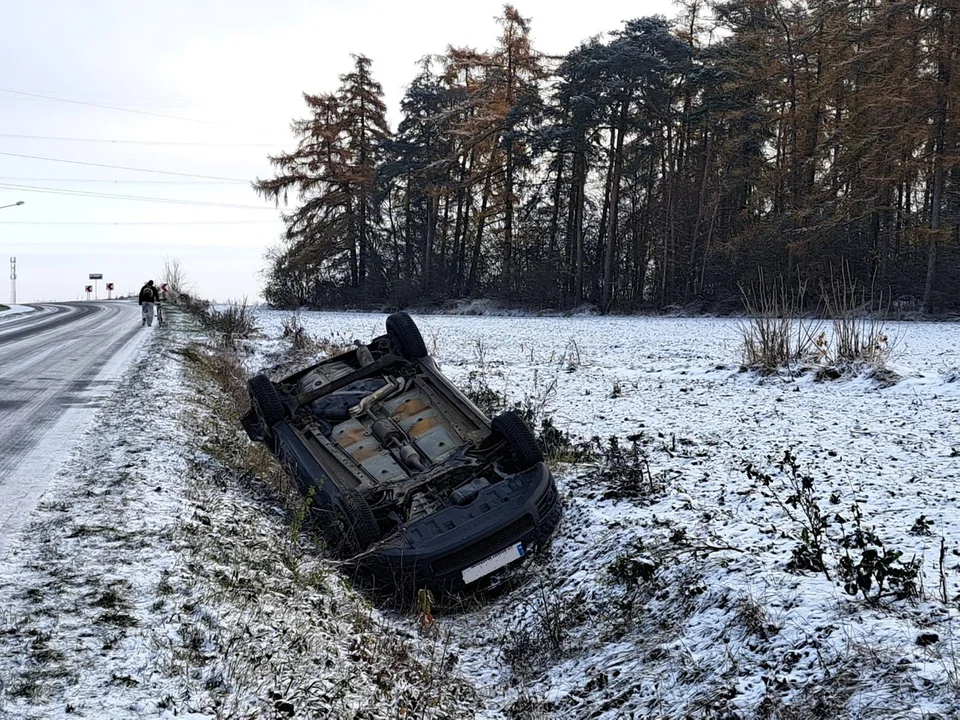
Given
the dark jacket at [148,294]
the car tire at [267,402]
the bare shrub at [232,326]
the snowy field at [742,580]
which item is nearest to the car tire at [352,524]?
the snowy field at [742,580]

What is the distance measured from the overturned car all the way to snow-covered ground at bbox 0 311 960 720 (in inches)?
14.5

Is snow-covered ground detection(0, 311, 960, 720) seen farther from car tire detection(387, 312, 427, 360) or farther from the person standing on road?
the person standing on road

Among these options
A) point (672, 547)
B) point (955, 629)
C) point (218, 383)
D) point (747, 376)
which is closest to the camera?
point (955, 629)

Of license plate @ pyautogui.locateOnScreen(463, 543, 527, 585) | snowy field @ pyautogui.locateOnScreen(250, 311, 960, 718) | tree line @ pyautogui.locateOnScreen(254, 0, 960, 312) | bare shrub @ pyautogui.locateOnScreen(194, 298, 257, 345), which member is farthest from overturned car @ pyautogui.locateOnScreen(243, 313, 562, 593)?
tree line @ pyautogui.locateOnScreen(254, 0, 960, 312)

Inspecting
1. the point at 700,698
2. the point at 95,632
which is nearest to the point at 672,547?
the point at 700,698

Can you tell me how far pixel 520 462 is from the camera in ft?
21.2

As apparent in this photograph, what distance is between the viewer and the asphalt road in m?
5.79

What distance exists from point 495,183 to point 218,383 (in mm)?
24219

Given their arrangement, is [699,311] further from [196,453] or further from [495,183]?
[196,453]

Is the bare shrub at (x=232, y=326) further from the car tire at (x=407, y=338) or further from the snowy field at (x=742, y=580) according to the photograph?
the snowy field at (x=742, y=580)

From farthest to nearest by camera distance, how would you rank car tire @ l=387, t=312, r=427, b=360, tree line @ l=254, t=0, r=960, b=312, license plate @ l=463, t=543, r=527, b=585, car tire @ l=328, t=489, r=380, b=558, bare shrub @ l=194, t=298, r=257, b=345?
tree line @ l=254, t=0, r=960, b=312
bare shrub @ l=194, t=298, r=257, b=345
car tire @ l=387, t=312, r=427, b=360
car tire @ l=328, t=489, r=380, b=558
license plate @ l=463, t=543, r=527, b=585

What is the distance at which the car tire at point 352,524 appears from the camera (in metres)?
5.68

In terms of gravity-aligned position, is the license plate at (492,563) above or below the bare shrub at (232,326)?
below

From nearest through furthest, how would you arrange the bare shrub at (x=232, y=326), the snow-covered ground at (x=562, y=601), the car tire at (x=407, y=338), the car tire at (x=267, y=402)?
the snow-covered ground at (x=562, y=601), the car tire at (x=267, y=402), the car tire at (x=407, y=338), the bare shrub at (x=232, y=326)
